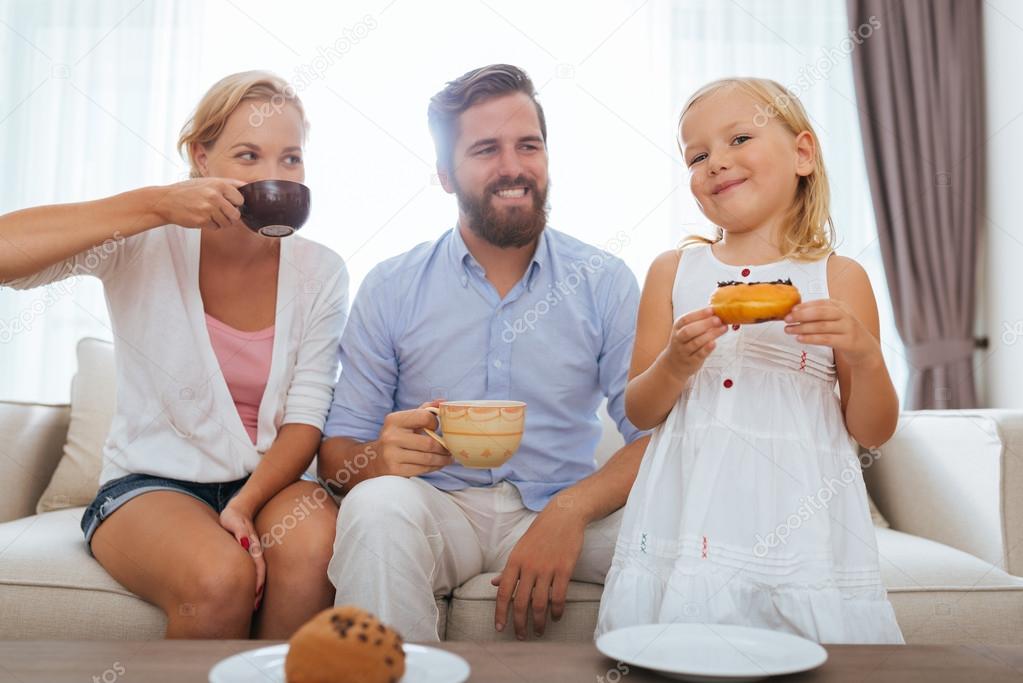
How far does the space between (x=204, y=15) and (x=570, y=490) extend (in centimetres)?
279

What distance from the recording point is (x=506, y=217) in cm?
197

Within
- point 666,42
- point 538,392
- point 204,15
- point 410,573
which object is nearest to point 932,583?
point 538,392

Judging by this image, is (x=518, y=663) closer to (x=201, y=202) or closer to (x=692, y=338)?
(x=692, y=338)

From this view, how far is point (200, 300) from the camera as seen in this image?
1823 millimetres

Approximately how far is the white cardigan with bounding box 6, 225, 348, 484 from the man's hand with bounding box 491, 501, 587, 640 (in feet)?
1.84

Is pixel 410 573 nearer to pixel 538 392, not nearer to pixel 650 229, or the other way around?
pixel 538 392

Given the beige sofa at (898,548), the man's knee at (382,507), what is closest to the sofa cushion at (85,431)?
the beige sofa at (898,548)

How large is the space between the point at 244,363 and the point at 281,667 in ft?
3.53

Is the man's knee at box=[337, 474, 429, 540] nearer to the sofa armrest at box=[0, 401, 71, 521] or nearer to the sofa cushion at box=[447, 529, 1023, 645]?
the sofa cushion at box=[447, 529, 1023, 645]

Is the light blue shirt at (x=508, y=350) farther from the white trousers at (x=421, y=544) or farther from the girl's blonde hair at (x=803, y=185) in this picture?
the girl's blonde hair at (x=803, y=185)

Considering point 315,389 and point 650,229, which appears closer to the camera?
point 315,389

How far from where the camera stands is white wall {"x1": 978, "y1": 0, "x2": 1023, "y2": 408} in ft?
10.3

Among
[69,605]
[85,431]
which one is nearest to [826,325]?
[69,605]

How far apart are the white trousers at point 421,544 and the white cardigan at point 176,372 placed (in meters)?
0.31
